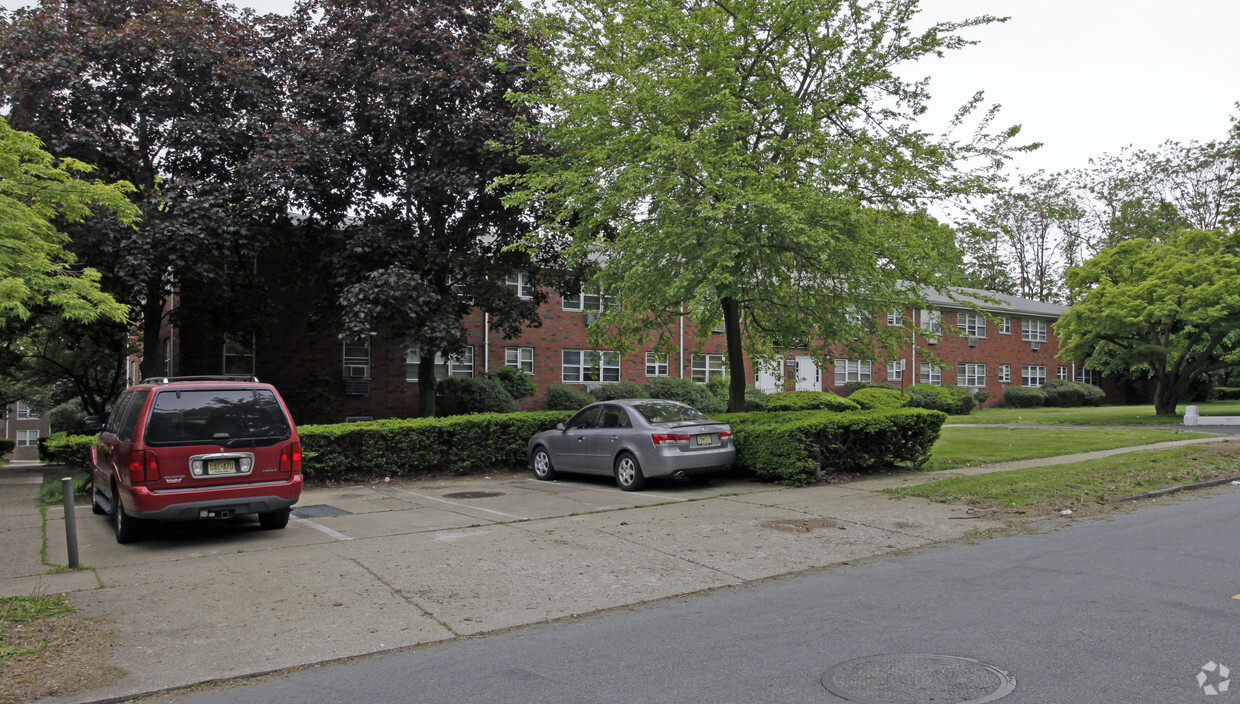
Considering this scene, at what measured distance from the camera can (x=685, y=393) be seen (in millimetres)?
30141

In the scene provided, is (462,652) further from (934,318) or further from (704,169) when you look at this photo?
(934,318)

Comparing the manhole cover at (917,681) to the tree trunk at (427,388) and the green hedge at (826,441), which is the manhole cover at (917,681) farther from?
the tree trunk at (427,388)

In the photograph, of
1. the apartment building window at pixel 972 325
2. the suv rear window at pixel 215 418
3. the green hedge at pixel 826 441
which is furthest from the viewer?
the apartment building window at pixel 972 325

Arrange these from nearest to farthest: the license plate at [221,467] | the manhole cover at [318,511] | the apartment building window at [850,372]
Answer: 1. the license plate at [221,467]
2. the manhole cover at [318,511]
3. the apartment building window at [850,372]

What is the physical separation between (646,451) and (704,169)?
4.59 metres

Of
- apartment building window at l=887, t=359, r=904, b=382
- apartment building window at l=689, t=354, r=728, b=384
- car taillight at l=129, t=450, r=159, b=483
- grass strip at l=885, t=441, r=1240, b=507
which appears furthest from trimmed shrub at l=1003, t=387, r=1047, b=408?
car taillight at l=129, t=450, r=159, b=483

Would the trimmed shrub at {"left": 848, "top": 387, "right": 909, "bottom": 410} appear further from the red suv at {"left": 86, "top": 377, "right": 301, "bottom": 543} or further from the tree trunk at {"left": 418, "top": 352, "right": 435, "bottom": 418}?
the red suv at {"left": 86, "top": 377, "right": 301, "bottom": 543}

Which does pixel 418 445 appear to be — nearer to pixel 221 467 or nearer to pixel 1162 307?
pixel 221 467

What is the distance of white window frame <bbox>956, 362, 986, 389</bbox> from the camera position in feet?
142

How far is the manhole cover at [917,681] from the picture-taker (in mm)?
3953

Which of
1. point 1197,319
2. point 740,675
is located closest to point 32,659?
point 740,675

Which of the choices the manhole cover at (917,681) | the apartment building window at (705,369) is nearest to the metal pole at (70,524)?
the manhole cover at (917,681)

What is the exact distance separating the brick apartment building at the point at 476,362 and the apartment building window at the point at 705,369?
43 millimetres

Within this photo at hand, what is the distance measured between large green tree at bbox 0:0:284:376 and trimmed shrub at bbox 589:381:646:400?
42.7ft
